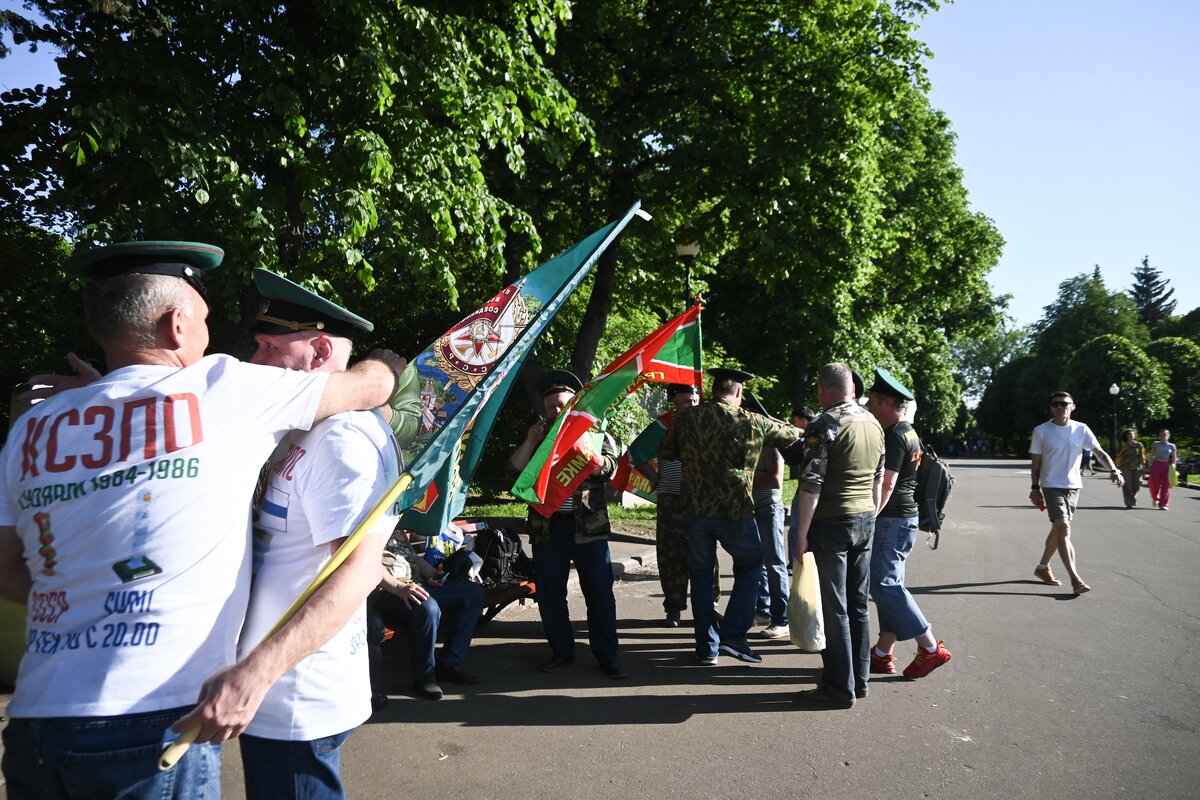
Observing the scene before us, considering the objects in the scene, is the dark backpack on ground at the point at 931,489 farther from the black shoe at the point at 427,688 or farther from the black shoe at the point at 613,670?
the black shoe at the point at 427,688

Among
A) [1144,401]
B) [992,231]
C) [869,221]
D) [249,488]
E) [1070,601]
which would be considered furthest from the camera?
[1144,401]

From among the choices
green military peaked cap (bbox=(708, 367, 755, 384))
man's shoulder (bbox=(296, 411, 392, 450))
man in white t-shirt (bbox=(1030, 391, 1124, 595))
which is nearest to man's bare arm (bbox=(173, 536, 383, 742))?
man's shoulder (bbox=(296, 411, 392, 450))

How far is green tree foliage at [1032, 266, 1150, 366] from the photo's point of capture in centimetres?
7031

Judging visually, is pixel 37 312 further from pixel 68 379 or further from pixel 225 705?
pixel 225 705

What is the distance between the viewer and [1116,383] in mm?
57688

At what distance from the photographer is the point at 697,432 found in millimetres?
6328

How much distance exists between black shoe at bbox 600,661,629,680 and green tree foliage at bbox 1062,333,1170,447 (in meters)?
58.2

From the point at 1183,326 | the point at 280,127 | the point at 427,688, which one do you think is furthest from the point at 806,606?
the point at 1183,326

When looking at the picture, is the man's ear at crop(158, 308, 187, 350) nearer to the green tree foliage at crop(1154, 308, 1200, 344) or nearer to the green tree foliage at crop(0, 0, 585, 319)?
the green tree foliage at crop(0, 0, 585, 319)

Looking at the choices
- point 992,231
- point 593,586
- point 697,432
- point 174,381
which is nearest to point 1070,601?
point 697,432

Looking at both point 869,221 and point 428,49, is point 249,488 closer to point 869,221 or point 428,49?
point 428,49

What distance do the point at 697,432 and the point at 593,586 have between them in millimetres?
1357

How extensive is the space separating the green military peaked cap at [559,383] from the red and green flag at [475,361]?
2.39m

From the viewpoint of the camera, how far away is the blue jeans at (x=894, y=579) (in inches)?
227
